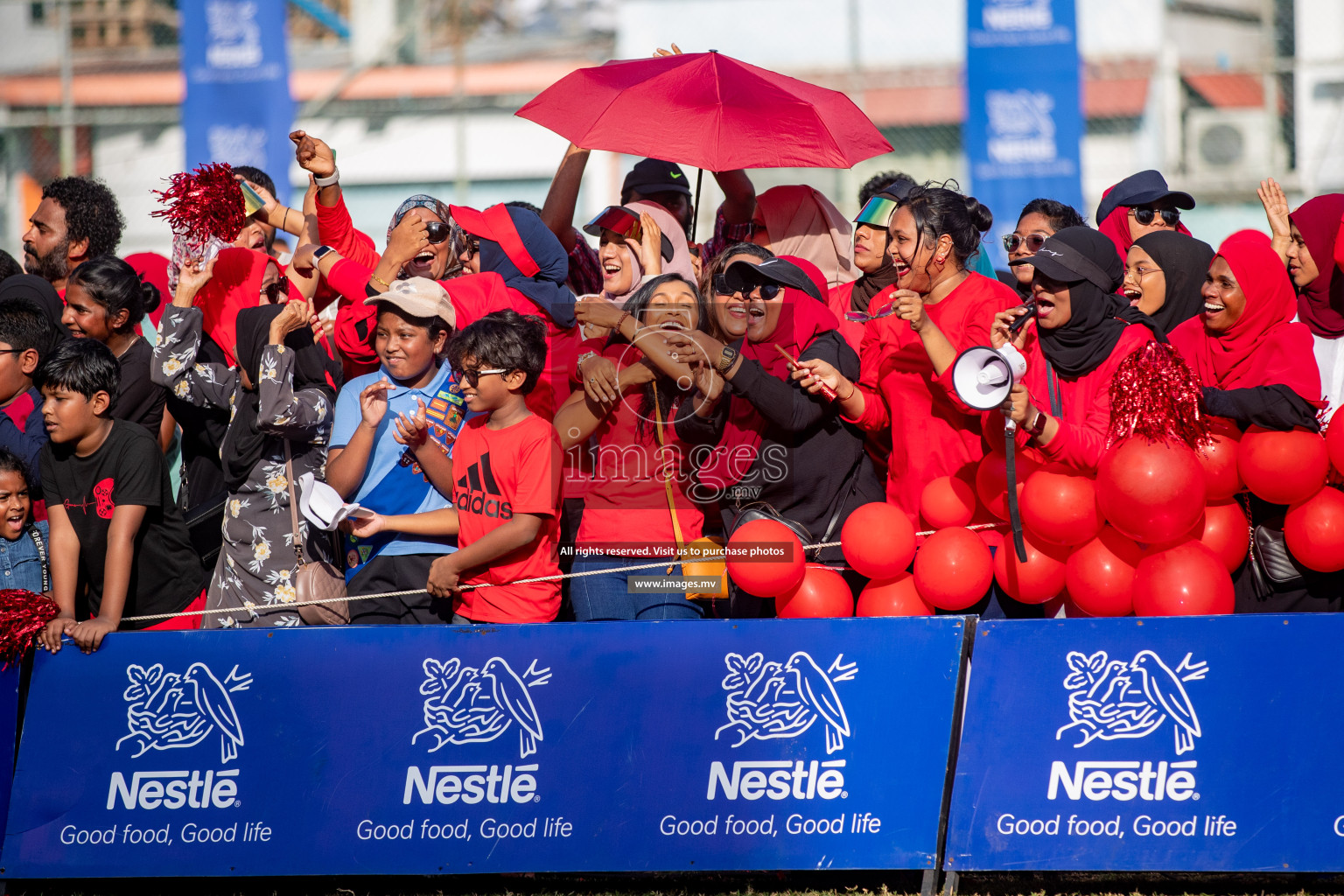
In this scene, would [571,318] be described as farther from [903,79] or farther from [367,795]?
[903,79]

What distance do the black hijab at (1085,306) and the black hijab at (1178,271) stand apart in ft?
1.90

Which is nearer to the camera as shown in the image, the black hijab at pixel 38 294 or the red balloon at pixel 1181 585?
the red balloon at pixel 1181 585

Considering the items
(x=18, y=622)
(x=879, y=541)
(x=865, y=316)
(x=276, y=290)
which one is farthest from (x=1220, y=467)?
(x=18, y=622)

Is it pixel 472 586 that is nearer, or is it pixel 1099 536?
pixel 1099 536

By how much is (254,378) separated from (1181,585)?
10.8 feet

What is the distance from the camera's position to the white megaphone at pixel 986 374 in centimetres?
380

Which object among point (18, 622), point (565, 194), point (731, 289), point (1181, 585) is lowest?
point (18, 622)

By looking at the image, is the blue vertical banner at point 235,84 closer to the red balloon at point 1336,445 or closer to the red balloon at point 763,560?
the red balloon at point 763,560

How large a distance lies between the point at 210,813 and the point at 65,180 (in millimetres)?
3292

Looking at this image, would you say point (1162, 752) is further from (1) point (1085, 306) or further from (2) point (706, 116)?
(2) point (706, 116)

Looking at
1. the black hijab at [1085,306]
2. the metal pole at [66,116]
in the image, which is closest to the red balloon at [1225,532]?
the black hijab at [1085,306]

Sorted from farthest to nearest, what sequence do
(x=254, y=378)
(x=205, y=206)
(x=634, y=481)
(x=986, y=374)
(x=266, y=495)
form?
(x=205, y=206), (x=254, y=378), (x=266, y=495), (x=634, y=481), (x=986, y=374)

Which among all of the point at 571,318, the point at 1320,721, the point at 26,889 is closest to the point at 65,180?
the point at 571,318

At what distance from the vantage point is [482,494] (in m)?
4.34
